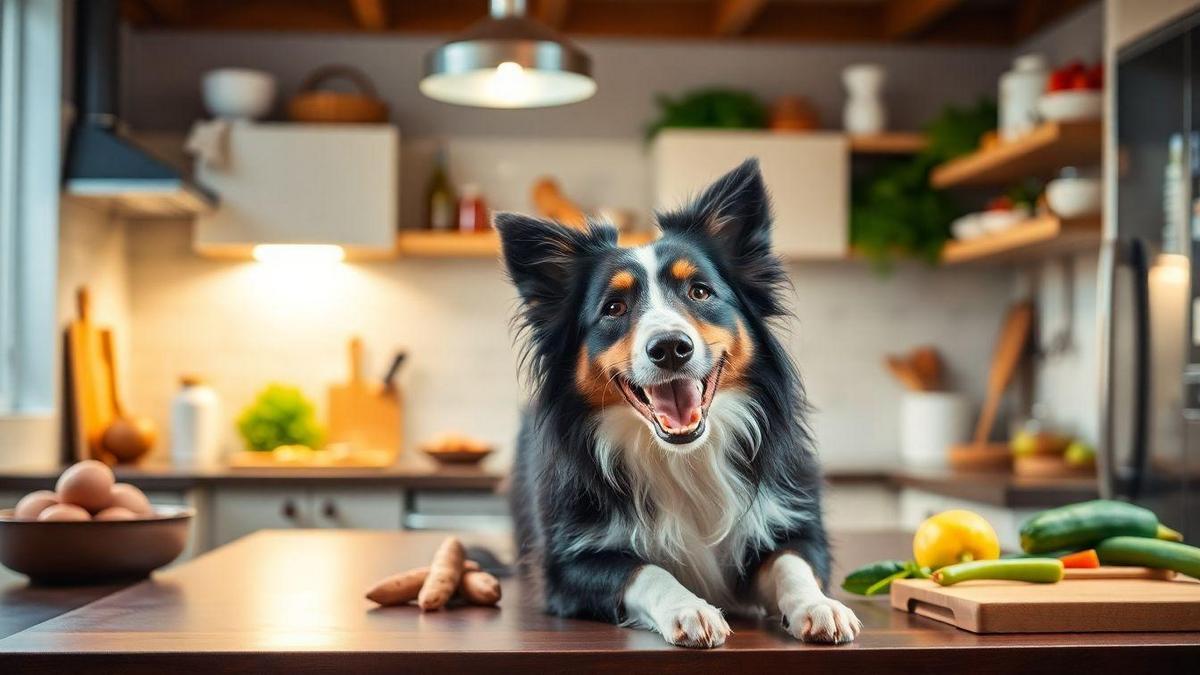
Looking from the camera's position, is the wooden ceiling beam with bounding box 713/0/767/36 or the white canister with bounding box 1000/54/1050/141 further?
the wooden ceiling beam with bounding box 713/0/767/36

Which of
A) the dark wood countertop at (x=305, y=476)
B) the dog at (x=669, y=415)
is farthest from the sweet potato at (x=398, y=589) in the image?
the dark wood countertop at (x=305, y=476)

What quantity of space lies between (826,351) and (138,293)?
288cm

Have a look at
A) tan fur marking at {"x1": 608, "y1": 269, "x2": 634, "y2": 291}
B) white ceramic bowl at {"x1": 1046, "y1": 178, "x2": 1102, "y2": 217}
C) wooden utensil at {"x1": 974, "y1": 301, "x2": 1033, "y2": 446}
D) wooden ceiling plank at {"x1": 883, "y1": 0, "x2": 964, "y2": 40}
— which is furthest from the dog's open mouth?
wooden utensil at {"x1": 974, "y1": 301, "x2": 1033, "y2": 446}

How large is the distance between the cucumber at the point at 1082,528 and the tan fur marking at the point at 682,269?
2.09 ft

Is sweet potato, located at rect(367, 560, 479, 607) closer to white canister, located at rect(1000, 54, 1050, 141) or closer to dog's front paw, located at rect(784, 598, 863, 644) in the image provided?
dog's front paw, located at rect(784, 598, 863, 644)

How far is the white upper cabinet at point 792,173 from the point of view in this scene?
513 centimetres

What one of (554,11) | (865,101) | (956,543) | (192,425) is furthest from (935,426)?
(956,543)

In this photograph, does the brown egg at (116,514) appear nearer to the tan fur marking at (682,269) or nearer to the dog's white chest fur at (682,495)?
the dog's white chest fur at (682,495)

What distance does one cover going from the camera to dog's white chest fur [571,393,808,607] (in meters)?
1.62

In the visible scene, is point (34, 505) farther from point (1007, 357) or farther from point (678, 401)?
point (1007, 357)

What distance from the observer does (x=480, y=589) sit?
1.73 m

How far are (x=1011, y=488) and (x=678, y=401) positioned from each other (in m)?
2.77

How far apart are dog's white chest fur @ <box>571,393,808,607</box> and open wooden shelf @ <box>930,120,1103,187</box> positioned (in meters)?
2.87

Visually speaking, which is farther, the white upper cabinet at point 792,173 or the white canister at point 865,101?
the white canister at point 865,101
